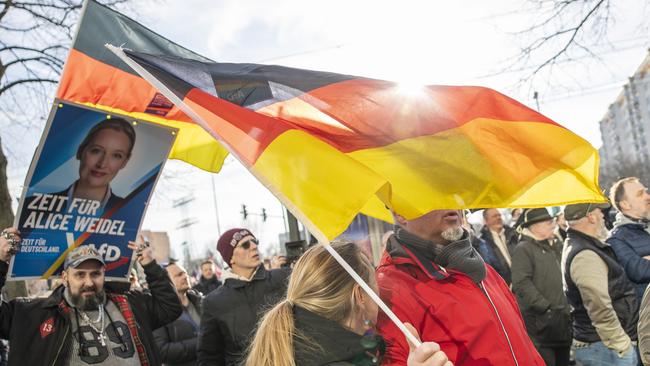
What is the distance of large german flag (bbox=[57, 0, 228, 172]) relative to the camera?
178 inches

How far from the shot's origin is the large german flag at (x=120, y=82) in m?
4.52

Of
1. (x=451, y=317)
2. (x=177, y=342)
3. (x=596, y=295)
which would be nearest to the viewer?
(x=451, y=317)

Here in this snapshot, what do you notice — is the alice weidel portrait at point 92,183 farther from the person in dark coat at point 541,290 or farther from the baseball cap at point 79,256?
the person in dark coat at point 541,290

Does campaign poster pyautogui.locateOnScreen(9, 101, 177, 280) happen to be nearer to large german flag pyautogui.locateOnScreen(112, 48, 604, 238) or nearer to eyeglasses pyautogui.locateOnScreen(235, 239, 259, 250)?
eyeglasses pyautogui.locateOnScreen(235, 239, 259, 250)

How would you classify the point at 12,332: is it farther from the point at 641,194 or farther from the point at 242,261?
the point at 641,194

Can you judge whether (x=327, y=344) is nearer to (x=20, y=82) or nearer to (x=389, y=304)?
(x=389, y=304)

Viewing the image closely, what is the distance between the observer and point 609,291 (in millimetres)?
4965

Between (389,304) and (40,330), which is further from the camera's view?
(40,330)

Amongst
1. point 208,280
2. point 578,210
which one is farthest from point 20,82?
point 578,210

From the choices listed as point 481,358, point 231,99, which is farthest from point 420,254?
point 231,99

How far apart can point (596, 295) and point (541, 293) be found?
1.05 m

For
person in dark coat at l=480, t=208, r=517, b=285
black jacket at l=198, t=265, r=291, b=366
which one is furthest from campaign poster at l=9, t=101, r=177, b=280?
person in dark coat at l=480, t=208, r=517, b=285

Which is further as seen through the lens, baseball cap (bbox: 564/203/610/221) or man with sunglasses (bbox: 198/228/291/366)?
baseball cap (bbox: 564/203/610/221)

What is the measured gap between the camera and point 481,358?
2730mm
